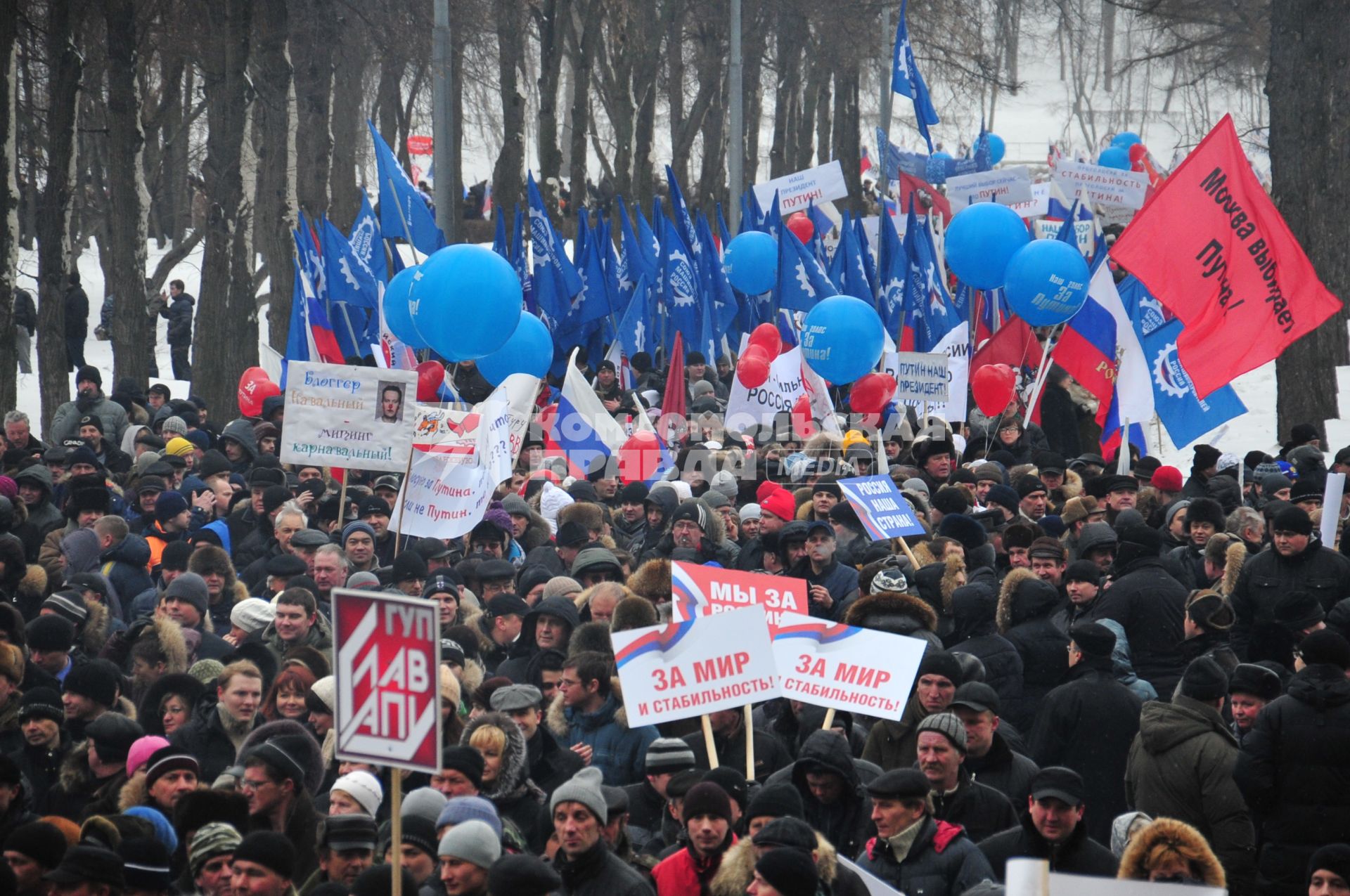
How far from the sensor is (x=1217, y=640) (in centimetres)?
766

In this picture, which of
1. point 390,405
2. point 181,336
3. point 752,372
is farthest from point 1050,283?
point 181,336

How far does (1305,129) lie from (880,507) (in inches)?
377

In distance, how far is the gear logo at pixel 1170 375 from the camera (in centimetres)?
1448

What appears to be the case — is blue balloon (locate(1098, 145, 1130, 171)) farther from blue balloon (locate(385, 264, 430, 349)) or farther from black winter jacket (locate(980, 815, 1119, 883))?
black winter jacket (locate(980, 815, 1119, 883))

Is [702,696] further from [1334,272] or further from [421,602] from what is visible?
[1334,272]

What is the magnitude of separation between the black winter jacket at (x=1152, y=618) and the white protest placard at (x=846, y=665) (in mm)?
1864

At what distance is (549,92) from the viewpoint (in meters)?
30.4

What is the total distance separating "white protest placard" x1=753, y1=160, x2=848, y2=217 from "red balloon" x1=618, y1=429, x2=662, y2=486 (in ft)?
40.1

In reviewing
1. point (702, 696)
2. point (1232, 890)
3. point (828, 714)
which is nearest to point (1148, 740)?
point (1232, 890)

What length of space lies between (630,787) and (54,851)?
2.10m

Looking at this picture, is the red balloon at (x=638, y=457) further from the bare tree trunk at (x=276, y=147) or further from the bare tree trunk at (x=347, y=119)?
the bare tree trunk at (x=347, y=119)

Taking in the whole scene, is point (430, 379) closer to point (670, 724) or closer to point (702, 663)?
point (670, 724)

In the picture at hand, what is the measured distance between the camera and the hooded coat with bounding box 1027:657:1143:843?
22.0 feet

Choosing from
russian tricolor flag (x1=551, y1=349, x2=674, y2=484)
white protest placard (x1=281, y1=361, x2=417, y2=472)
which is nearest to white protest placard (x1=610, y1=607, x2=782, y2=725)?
white protest placard (x1=281, y1=361, x2=417, y2=472)
